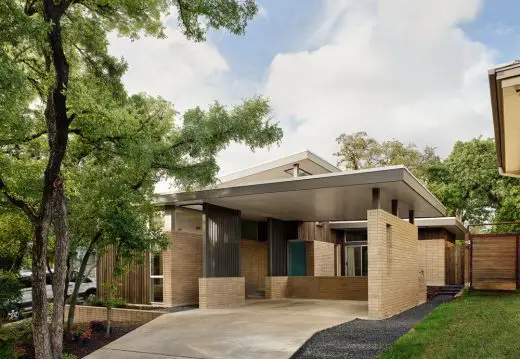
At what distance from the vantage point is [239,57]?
1930 centimetres

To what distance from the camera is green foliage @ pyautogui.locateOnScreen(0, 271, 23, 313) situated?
1052cm

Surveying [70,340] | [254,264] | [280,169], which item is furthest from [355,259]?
[70,340]

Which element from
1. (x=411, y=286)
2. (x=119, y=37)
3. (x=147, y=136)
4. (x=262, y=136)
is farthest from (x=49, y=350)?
(x=411, y=286)

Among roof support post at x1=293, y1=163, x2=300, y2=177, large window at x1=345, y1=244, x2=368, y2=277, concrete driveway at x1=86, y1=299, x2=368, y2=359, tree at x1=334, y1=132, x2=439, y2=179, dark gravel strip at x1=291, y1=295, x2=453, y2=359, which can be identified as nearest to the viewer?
dark gravel strip at x1=291, y1=295, x2=453, y2=359

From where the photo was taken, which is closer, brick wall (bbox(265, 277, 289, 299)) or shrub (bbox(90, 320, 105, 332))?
shrub (bbox(90, 320, 105, 332))

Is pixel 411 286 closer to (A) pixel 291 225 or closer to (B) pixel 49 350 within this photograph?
(A) pixel 291 225

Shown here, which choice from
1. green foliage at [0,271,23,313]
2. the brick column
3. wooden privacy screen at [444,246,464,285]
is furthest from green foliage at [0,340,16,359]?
wooden privacy screen at [444,246,464,285]

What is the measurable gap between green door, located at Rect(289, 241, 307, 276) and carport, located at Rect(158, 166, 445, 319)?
10cm

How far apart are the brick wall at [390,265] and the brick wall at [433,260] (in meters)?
6.75

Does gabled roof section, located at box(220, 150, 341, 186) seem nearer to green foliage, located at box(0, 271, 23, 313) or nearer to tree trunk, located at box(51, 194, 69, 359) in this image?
green foliage, located at box(0, 271, 23, 313)

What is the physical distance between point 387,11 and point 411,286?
862 cm

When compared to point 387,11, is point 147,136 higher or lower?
lower

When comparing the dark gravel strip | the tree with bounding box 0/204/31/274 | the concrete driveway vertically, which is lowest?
the concrete driveway

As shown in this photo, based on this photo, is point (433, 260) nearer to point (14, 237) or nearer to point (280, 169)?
point (280, 169)
